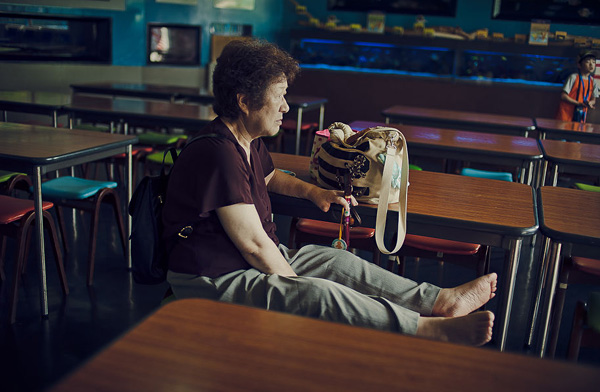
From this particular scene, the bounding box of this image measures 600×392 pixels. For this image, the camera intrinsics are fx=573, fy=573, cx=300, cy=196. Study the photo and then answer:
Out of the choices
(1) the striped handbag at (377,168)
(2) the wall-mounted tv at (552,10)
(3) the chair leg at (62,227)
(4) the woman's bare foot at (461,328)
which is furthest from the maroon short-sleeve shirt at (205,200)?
(2) the wall-mounted tv at (552,10)

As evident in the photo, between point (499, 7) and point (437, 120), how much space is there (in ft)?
13.6

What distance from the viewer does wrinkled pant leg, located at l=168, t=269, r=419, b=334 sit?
1.56m

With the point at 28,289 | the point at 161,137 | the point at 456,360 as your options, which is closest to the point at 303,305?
the point at 456,360

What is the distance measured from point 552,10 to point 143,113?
241 inches

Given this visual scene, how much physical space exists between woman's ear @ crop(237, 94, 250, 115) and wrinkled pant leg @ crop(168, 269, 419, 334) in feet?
1.69

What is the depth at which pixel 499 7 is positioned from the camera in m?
7.92

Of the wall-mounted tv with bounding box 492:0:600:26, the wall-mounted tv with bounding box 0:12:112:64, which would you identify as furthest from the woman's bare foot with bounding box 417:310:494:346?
the wall-mounted tv with bounding box 492:0:600:26

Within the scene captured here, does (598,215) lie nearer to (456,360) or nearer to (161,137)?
(456,360)

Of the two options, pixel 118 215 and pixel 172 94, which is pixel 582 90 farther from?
pixel 118 215

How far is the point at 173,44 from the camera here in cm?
736

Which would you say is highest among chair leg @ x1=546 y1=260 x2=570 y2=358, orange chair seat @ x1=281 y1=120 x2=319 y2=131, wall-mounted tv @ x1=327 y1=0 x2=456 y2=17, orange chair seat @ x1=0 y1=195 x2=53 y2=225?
wall-mounted tv @ x1=327 y1=0 x2=456 y2=17

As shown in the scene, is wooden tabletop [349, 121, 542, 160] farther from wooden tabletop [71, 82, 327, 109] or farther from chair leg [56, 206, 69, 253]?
chair leg [56, 206, 69, 253]

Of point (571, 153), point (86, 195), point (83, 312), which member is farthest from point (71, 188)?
point (571, 153)

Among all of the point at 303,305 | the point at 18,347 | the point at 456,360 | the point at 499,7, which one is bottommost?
the point at 18,347
